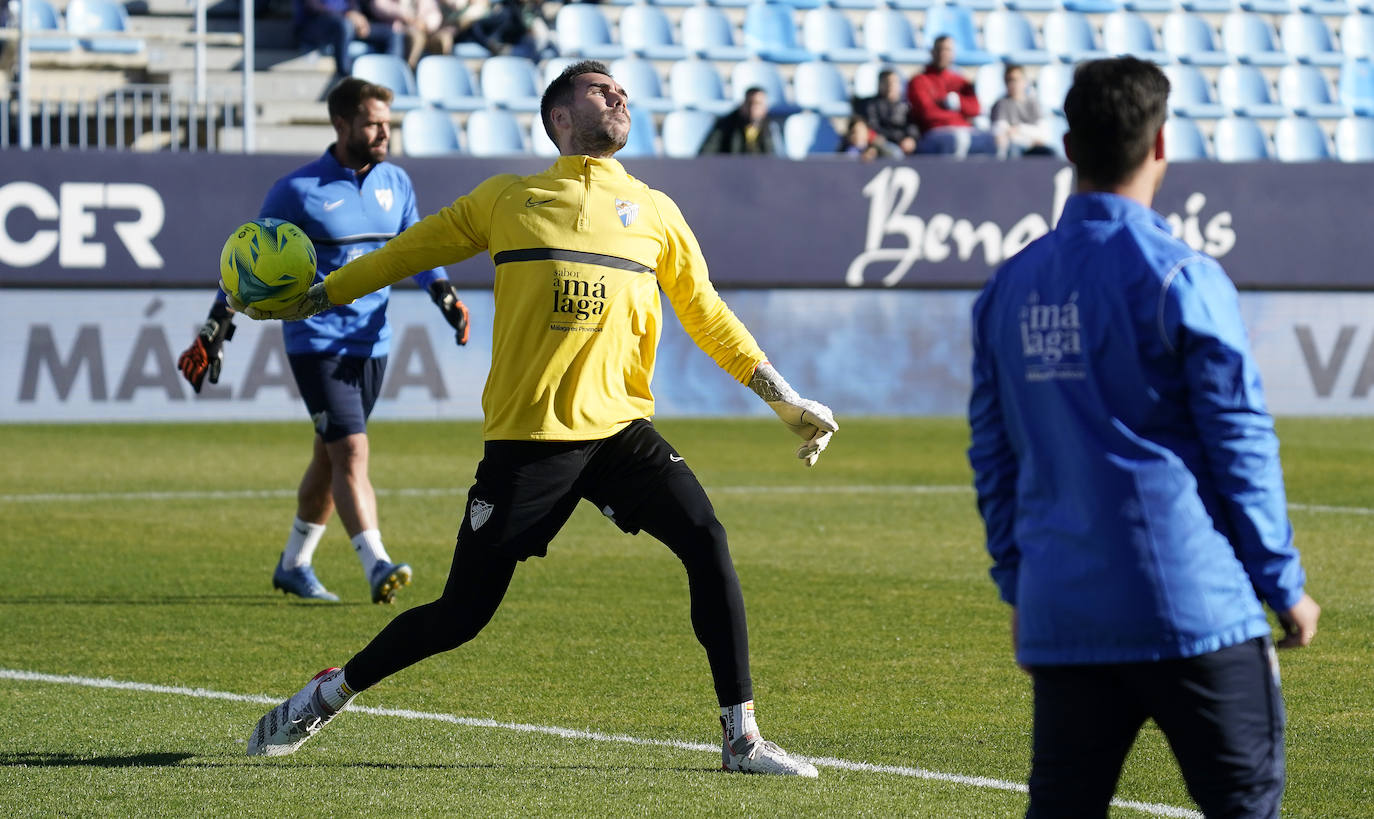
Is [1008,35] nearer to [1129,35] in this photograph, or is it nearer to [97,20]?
[1129,35]

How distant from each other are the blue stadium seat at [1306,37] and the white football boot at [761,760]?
2030 centimetres

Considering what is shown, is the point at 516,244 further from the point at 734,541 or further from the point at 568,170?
the point at 734,541

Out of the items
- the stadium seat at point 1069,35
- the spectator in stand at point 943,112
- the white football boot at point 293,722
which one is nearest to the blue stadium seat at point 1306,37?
the stadium seat at point 1069,35

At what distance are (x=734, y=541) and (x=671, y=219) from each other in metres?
5.25

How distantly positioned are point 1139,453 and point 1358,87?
2181 cm

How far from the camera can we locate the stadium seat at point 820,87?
67.9 feet

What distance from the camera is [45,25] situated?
19094mm

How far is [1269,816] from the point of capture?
2.94 m

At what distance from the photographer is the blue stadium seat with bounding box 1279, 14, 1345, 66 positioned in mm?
23328

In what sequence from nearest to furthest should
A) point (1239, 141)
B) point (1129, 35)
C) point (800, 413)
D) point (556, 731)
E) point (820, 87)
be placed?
point (800, 413) < point (556, 731) < point (820, 87) < point (1239, 141) < point (1129, 35)

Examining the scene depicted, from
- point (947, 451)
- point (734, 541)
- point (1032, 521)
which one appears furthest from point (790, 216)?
point (1032, 521)

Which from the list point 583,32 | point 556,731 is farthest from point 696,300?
point 583,32

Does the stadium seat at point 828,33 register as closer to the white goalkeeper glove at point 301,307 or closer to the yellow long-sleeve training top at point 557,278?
the white goalkeeper glove at point 301,307

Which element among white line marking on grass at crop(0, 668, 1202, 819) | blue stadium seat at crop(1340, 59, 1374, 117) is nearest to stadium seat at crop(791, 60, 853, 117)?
blue stadium seat at crop(1340, 59, 1374, 117)
